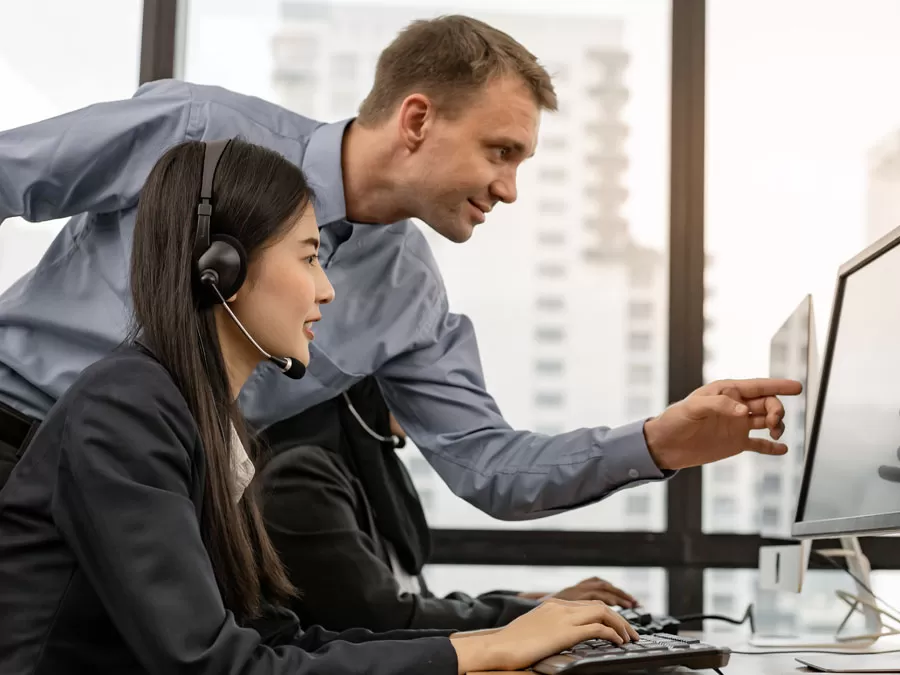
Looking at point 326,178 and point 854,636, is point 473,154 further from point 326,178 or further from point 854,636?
point 854,636

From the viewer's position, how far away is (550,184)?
2.38 meters

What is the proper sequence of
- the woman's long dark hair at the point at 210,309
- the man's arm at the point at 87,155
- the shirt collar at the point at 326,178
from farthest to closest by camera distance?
the shirt collar at the point at 326,178
the man's arm at the point at 87,155
the woman's long dark hair at the point at 210,309

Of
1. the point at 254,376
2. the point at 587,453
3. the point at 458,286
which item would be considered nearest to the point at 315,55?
the point at 458,286

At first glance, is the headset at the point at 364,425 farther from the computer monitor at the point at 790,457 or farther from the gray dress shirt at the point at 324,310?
the computer monitor at the point at 790,457

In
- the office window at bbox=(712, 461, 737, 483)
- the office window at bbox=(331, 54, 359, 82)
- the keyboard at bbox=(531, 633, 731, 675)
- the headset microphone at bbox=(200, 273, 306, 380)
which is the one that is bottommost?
the keyboard at bbox=(531, 633, 731, 675)

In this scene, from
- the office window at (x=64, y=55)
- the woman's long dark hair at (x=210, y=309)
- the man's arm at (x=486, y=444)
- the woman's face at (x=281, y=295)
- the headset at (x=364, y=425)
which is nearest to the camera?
the woman's long dark hair at (x=210, y=309)

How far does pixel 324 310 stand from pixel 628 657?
34.6 inches

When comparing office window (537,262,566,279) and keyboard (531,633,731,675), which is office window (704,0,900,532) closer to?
office window (537,262,566,279)

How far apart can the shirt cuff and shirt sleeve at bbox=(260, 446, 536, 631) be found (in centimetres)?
32

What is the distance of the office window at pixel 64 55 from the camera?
2391 mm

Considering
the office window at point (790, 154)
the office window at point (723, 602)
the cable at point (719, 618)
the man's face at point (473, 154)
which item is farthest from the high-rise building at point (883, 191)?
the man's face at point (473, 154)

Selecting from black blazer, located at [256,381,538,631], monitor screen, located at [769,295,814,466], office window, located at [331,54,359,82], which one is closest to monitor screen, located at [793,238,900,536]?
monitor screen, located at [769,295,814,466]

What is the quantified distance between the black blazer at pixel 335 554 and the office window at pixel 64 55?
1.13m

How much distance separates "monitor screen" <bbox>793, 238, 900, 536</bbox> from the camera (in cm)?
116
